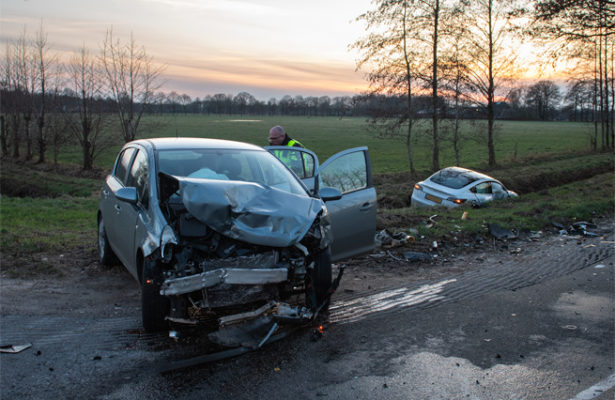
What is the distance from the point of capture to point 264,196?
4.60 m

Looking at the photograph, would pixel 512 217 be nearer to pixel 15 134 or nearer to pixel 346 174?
pixel 346 174

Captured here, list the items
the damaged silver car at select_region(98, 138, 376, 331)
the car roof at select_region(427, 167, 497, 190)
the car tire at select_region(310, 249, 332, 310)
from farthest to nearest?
the car roof at select_region(427, 167, 497, 190) → the car tire at select_region(310, 249, 332, 310) → the damaged silver car at select_region(98, 138, 376, 331)

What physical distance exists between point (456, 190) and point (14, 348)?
12.8 metres

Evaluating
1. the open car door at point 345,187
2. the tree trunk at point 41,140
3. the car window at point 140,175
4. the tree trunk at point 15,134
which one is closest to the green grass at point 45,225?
the car window at point 140,175

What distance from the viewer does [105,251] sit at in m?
6.80

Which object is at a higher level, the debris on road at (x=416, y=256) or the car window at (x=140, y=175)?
the car window at (x=140, y=175)

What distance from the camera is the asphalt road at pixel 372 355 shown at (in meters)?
3.60

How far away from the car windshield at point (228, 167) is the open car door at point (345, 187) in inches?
26.0

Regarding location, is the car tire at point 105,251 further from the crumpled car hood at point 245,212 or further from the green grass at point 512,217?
the green grass at point 512,217

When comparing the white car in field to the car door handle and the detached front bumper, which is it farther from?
the detached front bumper

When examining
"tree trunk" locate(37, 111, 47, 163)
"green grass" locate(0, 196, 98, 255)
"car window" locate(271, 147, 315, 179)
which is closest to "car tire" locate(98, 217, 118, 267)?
"green grass" locate(0, 196, 98, 255)

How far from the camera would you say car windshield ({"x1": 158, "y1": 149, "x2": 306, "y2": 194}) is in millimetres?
5324

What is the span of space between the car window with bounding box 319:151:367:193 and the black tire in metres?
2.93

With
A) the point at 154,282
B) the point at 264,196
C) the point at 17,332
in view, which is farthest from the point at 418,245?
the point at 17,332
